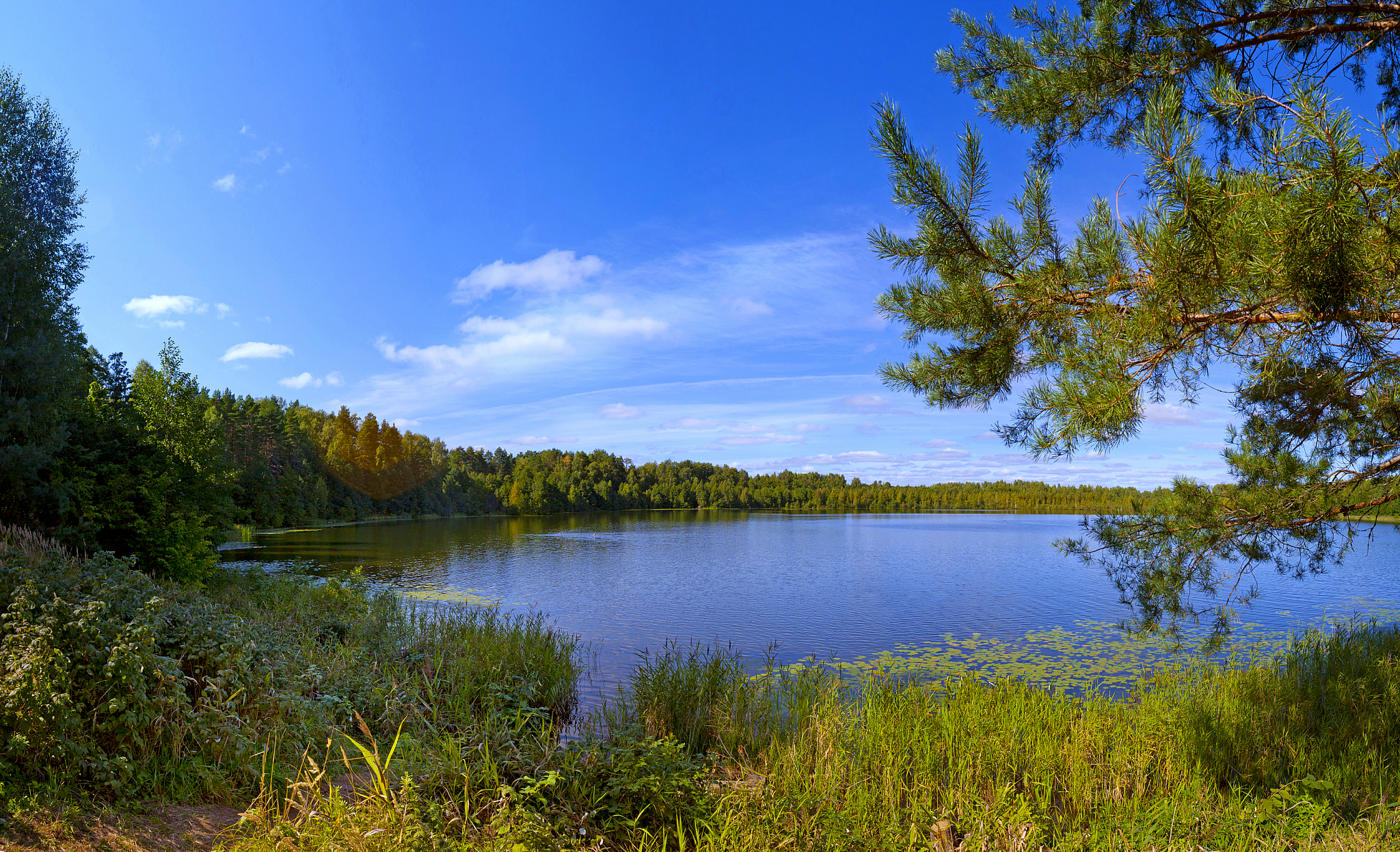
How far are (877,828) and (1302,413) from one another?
18.3 ft

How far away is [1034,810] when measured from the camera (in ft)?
15.5

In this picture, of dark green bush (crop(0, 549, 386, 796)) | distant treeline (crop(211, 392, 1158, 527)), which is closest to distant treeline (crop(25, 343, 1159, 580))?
distant treeline (crop(211, 392, 1158, 527))

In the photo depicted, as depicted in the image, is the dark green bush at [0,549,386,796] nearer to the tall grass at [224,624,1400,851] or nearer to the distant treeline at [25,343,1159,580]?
the tall grass at [224,624,1400,851]

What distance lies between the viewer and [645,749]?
454 cm

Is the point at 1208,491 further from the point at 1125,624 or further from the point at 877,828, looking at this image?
the point at 877,828

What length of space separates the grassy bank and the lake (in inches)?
116

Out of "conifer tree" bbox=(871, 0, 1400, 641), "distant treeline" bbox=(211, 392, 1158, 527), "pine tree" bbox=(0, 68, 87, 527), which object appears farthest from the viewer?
"distant treeline" bbox=(211, 392, 1158, 527)

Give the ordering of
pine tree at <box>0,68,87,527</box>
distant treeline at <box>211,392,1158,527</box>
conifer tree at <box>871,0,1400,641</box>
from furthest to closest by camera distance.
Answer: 1. distant treeline at <box>211,392,1158,527</box>
2. pine tree at <box>0,68,87,527</box>
3. conifer tree at <box>871,0,1400,641</box>

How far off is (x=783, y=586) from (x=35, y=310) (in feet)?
75.7

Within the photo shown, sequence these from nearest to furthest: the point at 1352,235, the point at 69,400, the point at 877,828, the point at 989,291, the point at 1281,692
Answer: the point at 1352,235 < the point at 877,828 < the point at 989,291 < the point at 1281,692 < the point at 69,400

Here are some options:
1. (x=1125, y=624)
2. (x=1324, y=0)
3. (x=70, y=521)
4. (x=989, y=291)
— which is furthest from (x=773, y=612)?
(x=70, y=521)

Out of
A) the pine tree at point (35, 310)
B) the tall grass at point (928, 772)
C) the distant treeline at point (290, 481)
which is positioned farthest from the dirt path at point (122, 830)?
the pine tree at point (35, 310)

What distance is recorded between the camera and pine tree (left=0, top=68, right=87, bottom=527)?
1432 cm

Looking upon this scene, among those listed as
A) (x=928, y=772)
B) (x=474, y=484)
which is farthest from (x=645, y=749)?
(x=474, y=484)
